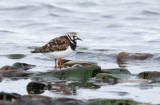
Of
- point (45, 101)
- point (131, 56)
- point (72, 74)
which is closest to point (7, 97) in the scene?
point (45, 101)

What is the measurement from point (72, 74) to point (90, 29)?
7.27 metres

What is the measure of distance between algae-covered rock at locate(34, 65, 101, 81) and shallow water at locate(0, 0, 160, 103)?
48cm

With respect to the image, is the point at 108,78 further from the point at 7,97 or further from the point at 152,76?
the point at 7,97

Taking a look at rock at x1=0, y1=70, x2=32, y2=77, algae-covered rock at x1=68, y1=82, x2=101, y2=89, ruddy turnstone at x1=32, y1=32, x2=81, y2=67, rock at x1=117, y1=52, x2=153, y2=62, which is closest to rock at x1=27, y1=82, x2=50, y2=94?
algae-covered rock at x1=68, y1=82, x2=101, y2=89

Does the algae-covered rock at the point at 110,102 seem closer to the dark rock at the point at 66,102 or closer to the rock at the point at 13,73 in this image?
the dark rock at the point at 66,102

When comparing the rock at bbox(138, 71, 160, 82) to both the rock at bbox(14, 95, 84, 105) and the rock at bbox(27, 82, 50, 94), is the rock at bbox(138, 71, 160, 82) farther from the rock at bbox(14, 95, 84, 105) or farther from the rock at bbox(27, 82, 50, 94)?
the rock at bbox(14, 95, 84, 105)

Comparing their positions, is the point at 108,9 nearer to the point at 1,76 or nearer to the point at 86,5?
the point at 86,5

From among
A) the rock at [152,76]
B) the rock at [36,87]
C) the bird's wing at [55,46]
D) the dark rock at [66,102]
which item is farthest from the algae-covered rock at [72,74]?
the dark rock at [66,102]

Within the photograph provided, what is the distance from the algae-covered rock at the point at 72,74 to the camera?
A: 656 centimetres

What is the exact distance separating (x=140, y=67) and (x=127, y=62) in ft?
2.24

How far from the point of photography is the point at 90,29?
45.2ft

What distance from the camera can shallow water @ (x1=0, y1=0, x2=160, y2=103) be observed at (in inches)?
331

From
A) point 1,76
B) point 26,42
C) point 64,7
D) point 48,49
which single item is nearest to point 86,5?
point 64,7

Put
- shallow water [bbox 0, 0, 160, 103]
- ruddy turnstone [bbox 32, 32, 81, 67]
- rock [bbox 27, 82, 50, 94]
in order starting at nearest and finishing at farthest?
rock [bbox 27, 82, 50, 94], ruddy turnstone [bbox 32, 32, 81, 67], shallow water [bbox 0, 0, 160, 103]
